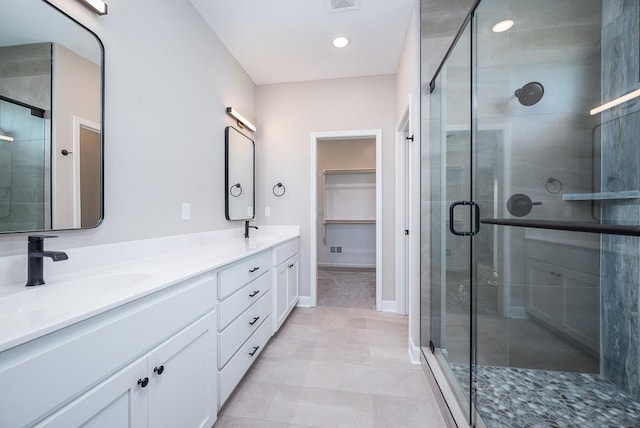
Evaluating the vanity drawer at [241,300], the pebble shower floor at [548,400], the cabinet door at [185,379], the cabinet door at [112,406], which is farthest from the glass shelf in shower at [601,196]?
the cabinet door at [112,406]

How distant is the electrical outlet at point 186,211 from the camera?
1850 millimetres

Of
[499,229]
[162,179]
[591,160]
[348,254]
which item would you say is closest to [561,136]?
[591,160]

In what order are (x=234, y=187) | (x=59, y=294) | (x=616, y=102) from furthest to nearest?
(x=234, y=187) < (x=616, y=102) < (x=59, y=294)

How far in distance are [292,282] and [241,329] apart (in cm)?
118

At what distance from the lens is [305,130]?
3053 millimetres

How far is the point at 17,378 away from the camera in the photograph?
52 centimetres

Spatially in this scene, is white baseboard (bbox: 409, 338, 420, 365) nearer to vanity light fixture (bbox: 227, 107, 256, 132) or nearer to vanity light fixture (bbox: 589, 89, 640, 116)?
vanity light fixture (bbox: 589, 89, 640, 116)

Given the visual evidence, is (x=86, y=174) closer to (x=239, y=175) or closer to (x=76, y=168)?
(x=76, y=168)

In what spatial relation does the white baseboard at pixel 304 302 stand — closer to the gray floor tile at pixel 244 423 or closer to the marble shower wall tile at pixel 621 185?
the gray floor tile at pixel 244 423

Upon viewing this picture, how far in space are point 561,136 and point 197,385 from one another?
2510 mm

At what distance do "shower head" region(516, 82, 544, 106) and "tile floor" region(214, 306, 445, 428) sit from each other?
2.01 metres

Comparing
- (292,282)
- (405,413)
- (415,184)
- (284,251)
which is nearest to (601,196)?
(415,184)

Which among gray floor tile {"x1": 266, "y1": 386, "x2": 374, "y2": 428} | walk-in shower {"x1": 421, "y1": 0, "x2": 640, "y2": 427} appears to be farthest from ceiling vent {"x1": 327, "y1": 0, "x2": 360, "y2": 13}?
gray floor tile {"x1": 266, "y1": 386, "x2": 374, "y2": 428}

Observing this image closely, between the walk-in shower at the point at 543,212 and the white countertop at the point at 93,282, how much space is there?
59.4 inches
